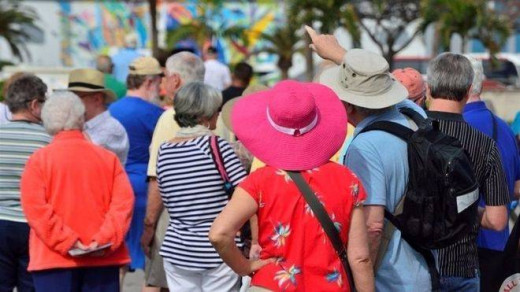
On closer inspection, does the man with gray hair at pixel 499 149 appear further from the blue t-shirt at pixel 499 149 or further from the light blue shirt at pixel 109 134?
the light blue shirt at pixel 109 134

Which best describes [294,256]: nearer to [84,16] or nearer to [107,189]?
[107,189]

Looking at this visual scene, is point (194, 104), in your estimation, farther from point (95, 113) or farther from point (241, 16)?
point (241, 16)

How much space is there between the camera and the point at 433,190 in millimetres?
4328

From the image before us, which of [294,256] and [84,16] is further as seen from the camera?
[84,16]

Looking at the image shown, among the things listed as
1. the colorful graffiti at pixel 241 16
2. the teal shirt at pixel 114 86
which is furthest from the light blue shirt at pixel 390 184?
the colorful graffiti at pixel 241 16

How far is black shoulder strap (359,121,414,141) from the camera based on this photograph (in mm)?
4367

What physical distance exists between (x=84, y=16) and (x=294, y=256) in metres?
51.5

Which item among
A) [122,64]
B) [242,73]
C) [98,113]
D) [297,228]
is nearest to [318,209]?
[297,228]

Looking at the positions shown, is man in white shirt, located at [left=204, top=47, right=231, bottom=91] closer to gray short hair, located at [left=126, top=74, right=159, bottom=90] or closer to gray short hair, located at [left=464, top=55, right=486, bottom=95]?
gray short hair, located at [left=126, top=74, right=159, bottom=90]

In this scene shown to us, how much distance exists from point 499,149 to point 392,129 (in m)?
1.45

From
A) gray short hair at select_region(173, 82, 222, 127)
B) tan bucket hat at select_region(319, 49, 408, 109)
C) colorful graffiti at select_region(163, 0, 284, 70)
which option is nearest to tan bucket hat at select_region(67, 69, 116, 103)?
gray short hair at select_region(173, 82, 222, 127)

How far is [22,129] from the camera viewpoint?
6.18 metres

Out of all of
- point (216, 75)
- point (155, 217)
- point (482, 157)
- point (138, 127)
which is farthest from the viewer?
point (216, 75)

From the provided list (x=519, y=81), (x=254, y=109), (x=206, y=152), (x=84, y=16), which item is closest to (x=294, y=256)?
(x=254, y=109)
